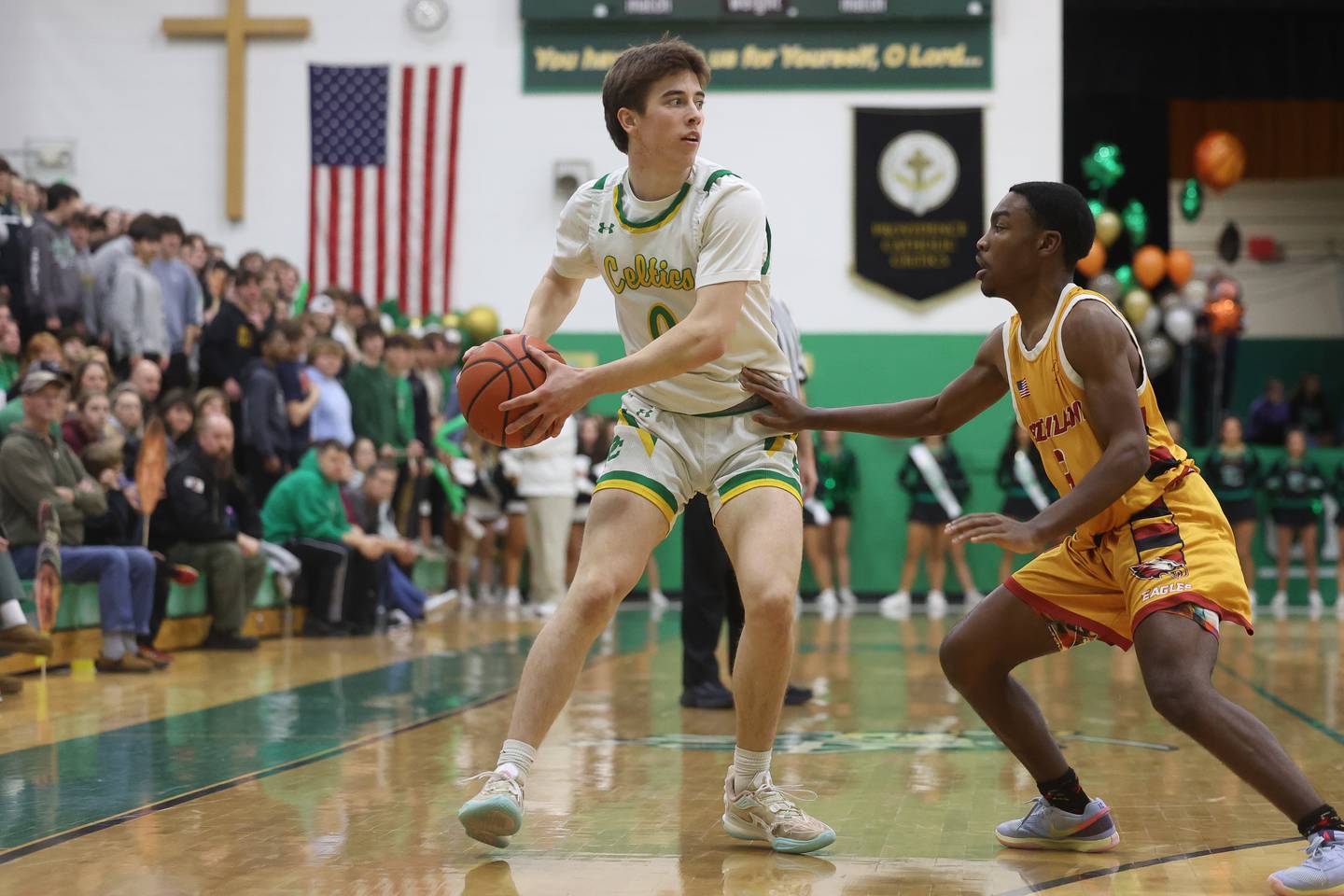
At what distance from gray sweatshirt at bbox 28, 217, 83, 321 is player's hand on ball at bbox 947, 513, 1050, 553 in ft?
28.0

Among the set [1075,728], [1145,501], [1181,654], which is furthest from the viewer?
[1075,728]

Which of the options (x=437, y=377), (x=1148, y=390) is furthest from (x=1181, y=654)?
(x=437, y=377)

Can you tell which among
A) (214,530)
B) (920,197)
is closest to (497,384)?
(214,530)

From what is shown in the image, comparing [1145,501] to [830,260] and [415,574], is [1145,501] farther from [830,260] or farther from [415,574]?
[830,260]

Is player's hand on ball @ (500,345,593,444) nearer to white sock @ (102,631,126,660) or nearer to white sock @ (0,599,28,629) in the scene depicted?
white sock @ (0,599,28,629)

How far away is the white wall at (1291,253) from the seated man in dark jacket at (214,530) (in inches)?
714

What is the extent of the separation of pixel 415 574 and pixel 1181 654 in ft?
36.8

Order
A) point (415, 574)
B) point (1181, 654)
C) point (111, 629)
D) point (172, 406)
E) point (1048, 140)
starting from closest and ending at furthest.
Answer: point (1181, 654) → point (111, 629) → point (172, 406) → point (415, 574) → point (1048, 140)

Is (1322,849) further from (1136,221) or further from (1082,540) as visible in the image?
(1136,221)

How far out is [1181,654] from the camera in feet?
11.4

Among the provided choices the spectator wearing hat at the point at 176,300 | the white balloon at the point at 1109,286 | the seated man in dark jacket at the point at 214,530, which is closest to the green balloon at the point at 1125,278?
the white balloon at the point at 1109,286

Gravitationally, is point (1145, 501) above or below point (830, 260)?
below

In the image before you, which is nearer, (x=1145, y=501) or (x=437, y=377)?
(x=1145, y=501)

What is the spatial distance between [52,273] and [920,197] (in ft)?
29.7
